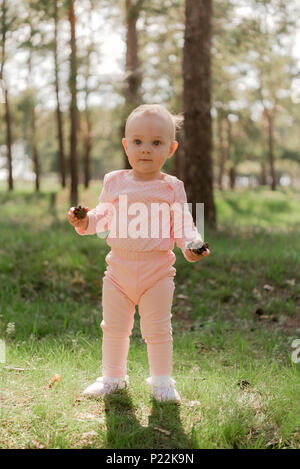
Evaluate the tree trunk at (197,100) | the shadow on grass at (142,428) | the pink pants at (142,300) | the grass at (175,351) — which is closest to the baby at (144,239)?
the pink pants at (142,300)

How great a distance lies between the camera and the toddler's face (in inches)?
117

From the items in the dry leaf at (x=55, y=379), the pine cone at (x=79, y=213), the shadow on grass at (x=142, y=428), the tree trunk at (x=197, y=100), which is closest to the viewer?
the shadow on grass at (x=142, y=428)

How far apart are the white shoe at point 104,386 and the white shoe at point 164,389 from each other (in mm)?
223

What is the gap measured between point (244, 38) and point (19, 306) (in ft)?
31.1

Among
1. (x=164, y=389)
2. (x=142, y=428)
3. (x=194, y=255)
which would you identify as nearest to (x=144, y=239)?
(x=194, y=255)

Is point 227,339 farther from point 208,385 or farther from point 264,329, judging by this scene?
point 208,385

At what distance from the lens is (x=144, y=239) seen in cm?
303

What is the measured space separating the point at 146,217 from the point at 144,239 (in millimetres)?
145

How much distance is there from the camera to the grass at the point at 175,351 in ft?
8.89

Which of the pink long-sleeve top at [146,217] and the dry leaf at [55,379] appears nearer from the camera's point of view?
the pink long-sleeve top at [146,217]

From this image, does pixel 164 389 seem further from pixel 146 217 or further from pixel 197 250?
pixel 146 217

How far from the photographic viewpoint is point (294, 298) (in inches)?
232

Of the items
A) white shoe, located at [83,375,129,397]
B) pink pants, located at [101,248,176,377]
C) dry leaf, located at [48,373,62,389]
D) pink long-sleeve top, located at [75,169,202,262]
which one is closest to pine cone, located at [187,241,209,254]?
pink long-sleeve top, located at [75,169,202,262]

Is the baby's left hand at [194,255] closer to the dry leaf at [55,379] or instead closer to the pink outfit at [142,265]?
the pink outfit at [142,265]
